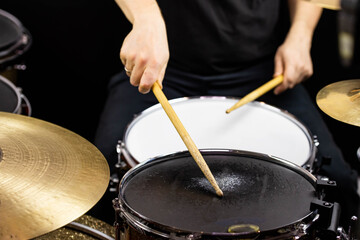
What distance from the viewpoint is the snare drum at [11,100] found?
4.35 ft

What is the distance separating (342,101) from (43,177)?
55 centimetres

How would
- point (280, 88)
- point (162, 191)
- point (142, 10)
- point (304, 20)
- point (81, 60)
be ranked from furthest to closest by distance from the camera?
1. point (81, 60)
2. point (304, 20)
3. point (280, 88)
4. point (142, 10)
5. point (162, 191)

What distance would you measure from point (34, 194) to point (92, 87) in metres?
1.32

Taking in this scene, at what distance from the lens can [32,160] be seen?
99 cm

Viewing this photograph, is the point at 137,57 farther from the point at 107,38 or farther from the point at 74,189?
the point at 107,38

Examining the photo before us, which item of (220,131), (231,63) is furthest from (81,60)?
(220,131)

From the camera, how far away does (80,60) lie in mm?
2164

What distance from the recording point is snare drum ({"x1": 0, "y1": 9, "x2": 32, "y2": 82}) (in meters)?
1.62

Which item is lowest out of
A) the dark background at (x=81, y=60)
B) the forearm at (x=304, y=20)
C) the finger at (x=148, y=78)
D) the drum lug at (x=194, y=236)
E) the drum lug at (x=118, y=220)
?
the dark background at (x=81, y=60)

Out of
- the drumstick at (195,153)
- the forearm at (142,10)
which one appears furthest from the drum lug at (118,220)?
the forearm at (142,10)

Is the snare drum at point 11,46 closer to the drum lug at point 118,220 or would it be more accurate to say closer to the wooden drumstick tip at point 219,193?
the drum lug at point 118,220

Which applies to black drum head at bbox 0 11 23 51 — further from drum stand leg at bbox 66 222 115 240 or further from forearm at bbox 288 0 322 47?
forearm at bbox 288 0 322 47

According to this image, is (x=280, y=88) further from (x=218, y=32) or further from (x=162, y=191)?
(x=162, y=191)

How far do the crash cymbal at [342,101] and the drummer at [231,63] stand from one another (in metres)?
0.32
